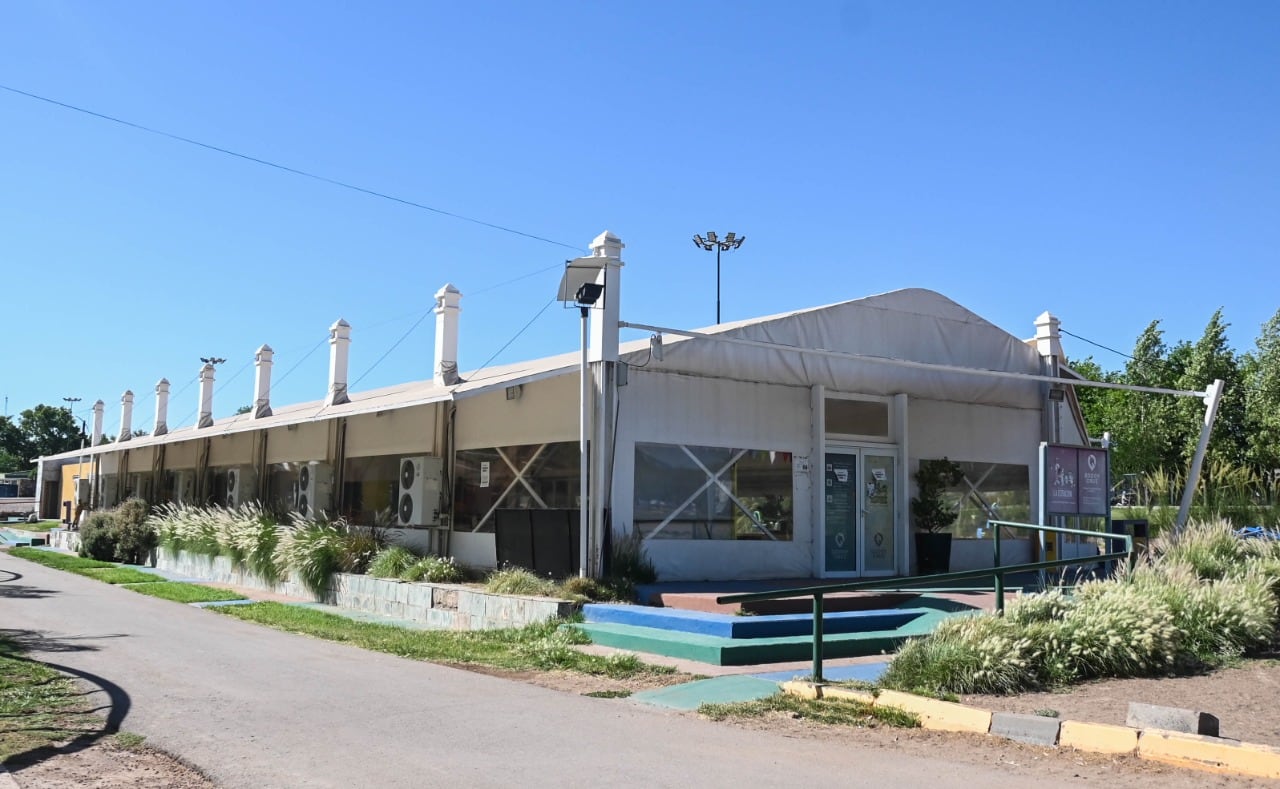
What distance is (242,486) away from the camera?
2673 cm

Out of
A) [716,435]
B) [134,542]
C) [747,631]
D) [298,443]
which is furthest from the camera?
[134,542]

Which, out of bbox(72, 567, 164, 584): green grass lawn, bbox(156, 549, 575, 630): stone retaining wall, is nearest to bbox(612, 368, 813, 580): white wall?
bbox(156, 549, 575, 630): stone retaining wall

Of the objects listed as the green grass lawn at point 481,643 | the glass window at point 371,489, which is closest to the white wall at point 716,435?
the green grass lawn at point 481,643

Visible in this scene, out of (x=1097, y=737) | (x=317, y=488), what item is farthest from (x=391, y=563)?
(x=1097, y=737)

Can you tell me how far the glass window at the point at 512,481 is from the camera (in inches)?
620

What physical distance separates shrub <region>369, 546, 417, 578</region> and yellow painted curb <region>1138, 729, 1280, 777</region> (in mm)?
12009

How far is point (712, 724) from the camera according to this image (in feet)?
25.1

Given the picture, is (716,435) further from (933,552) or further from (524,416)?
(933,552)

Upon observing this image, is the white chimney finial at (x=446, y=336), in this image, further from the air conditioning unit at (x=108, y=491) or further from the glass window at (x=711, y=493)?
the air conditioning unit at (x=108, y=491)

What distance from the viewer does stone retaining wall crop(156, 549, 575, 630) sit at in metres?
13.0

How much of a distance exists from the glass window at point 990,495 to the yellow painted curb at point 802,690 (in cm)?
1061

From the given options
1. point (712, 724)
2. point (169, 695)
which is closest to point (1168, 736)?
point (712, 724)

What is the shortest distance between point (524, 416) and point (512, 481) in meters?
1.08

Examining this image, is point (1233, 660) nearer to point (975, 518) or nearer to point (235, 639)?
point (975, 518)
